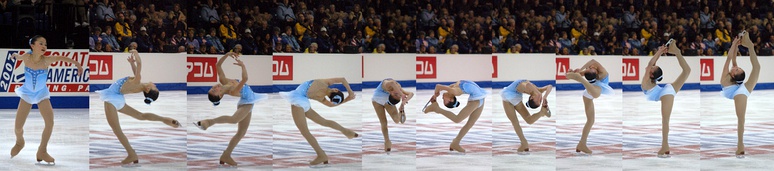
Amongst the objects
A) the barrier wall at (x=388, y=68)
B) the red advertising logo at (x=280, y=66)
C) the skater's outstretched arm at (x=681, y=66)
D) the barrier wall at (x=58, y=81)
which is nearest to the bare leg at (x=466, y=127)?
the skater's outstretched arm at (x=681, y=66)

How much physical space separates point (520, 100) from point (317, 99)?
102 inches

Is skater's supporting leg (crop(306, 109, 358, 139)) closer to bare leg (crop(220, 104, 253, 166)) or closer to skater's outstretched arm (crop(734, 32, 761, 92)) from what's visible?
bare leg (crop(220, 104, 253, 166))

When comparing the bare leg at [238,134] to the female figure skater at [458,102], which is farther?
the female figure skater at [458,102]

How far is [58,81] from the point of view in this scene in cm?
1955

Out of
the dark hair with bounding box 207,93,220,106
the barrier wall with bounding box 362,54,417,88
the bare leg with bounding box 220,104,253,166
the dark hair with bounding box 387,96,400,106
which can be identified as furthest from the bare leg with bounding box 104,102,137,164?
the barrier wall with bounding box 362,54,417,88

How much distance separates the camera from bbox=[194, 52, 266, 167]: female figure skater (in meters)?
5.88

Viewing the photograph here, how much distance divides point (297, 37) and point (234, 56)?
1.26 ft

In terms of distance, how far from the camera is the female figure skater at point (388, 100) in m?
6.93

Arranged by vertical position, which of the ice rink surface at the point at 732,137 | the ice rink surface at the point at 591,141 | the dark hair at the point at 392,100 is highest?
the dark hair at the point at 392,100

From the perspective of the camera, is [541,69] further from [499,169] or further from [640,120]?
[640,120]

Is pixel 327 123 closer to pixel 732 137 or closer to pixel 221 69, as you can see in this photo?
pixel 221 69

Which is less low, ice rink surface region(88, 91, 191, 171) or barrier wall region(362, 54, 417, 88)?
barrier wall region(362, 54, 417, 88)

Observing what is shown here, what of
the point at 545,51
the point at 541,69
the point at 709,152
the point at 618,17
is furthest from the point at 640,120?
the point at 545,51

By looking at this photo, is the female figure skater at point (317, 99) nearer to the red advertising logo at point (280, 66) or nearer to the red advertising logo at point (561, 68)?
the red advertising logo at point (280, 66)
